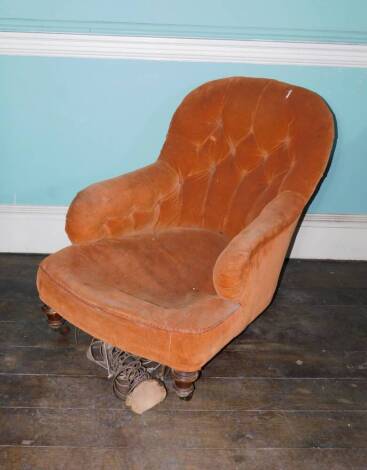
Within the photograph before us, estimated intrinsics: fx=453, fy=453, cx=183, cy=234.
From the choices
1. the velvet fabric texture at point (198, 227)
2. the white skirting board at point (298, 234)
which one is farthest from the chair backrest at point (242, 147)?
the white skirting board at point (298, 234)

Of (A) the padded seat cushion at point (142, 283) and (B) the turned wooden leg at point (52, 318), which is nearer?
(A) the padded seat cushion at point (142, 283)

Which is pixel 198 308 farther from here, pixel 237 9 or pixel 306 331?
pixel 237 9

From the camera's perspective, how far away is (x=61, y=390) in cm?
148

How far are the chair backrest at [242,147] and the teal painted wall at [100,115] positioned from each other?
0.27 meters

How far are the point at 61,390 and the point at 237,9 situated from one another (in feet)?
5.12

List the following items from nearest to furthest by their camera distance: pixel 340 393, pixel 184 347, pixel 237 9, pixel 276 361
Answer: pixel 184 347 → pixel 340 393 → pixel 276 361 → pixel 237 9

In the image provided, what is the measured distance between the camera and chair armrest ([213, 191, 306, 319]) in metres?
1.24

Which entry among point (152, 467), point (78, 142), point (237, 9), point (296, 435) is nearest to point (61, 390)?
point (152, 467)

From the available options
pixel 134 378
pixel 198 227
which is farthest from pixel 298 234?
pixel 134 378

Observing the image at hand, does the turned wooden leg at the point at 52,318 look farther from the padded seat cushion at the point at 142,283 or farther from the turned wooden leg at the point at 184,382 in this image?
the turned wooden leg at the point at 184,382

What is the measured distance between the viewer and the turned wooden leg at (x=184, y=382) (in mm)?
1398

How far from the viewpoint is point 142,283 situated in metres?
1.45

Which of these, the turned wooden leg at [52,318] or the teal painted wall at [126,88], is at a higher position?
the teal painted wall at [126,88]

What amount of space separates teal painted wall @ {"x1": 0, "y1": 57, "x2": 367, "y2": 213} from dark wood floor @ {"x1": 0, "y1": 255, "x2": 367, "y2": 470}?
0.59m
